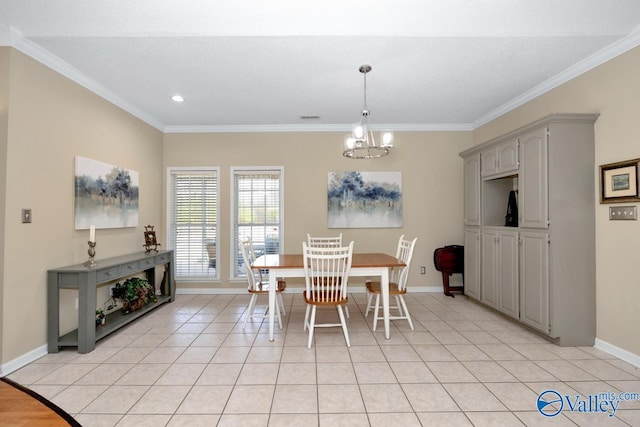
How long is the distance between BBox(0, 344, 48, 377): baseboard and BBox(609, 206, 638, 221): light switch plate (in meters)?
5.19

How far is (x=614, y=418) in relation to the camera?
1860 mm

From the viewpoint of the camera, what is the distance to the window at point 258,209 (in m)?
4.91

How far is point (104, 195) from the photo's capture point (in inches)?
136

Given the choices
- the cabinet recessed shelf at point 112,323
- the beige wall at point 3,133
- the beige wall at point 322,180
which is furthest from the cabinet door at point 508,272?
the beige wall at point 3,133

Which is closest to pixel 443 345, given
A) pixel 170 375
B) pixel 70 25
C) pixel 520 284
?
pixel 520 284

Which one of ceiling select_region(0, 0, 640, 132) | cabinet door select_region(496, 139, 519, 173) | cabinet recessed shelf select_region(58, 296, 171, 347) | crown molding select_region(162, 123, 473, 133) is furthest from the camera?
crown molding select_region(162, 123, 473, 133)

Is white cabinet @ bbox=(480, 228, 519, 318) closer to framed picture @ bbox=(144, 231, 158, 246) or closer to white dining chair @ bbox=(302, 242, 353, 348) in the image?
white dining chair @ bbox=(302, 242, 353, 348)

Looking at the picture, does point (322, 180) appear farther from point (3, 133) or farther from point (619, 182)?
point (3, 133)

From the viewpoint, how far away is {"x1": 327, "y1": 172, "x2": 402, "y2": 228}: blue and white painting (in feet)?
15.8

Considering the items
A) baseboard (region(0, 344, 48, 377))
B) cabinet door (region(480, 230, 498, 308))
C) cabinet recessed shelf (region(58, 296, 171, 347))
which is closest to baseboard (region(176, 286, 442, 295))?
cabinet recessed shelf (region(58, 296, 171, 347))

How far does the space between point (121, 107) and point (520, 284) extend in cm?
516

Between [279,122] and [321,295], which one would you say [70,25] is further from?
[321,295]

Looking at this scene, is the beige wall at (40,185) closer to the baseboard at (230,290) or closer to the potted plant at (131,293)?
the potted plant at (131,293)

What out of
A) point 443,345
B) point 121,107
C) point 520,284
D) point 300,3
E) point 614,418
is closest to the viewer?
point 614,418
